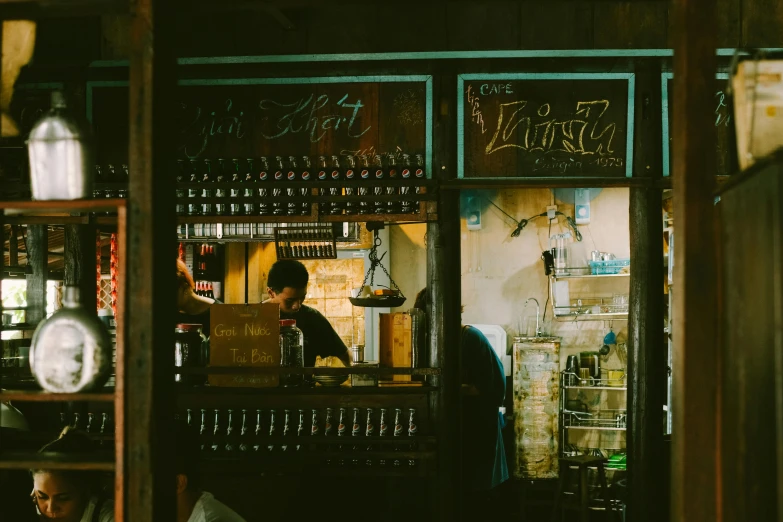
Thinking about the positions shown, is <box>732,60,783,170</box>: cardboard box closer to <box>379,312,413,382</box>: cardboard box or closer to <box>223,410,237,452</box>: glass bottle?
<box>379,312,413,382</box>: cardboard box

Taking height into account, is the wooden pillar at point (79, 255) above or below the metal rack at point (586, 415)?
above

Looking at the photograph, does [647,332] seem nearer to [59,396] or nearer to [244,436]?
[244,436]

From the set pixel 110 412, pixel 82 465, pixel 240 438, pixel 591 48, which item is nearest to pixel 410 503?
pixel 240 438

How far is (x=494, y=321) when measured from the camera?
7.55 m

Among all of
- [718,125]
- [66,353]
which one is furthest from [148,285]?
[718,125]

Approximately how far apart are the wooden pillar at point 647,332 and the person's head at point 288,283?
2.55 meters

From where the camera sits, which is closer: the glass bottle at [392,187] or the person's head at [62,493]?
the person's head at [62,493]

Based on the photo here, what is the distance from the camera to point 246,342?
4.11 meters

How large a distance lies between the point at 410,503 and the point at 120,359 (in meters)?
2.70

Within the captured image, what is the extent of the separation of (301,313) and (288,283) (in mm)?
264

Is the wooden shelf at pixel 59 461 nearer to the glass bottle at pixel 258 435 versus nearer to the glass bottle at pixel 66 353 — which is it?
the glass bottle at pixel 66 353

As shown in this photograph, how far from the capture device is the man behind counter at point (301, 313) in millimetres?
5012

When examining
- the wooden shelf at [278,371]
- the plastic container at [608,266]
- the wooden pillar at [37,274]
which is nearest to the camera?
the wooden shelf at [278,371]

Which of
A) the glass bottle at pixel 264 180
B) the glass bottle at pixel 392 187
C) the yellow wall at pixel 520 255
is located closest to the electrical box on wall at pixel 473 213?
the yellow wall at pixel 520 255
